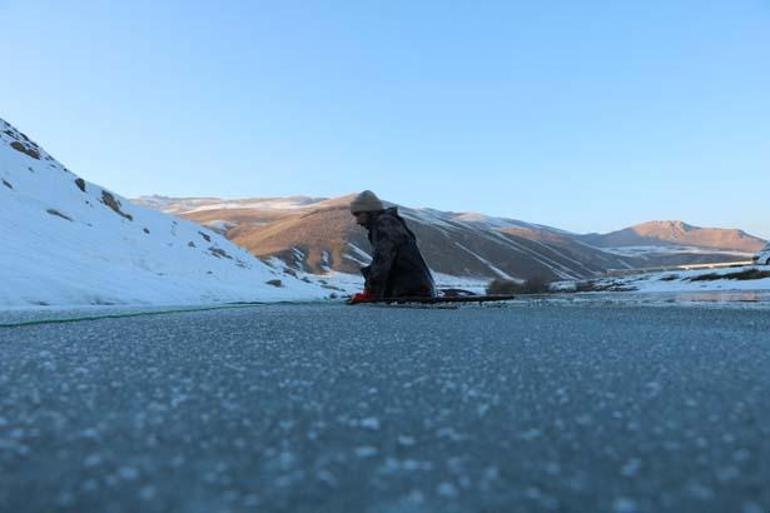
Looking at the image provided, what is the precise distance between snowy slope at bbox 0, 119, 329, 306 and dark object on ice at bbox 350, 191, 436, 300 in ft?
18.0

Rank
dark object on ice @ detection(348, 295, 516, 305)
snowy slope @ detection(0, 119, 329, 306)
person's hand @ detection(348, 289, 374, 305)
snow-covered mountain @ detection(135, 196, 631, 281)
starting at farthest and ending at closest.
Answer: snow-covered mountain @ detection(135, 196, 631, 281) → snowy slope @ detection(0, 119, 329, 306) → person's hand @ detection(348, 289, 374, 305) → dark object on ice @ detection(348, 295, 516, 305)

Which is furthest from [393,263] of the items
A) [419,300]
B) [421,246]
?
[421,246]

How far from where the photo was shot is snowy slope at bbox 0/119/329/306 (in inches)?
477

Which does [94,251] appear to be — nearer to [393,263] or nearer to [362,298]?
[362,298]

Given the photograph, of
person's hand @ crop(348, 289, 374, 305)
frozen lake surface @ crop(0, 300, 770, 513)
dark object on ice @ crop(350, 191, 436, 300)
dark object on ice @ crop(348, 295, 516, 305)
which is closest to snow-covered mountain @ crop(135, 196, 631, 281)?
dark object on ice @ crop(350, 191, 436, 300)

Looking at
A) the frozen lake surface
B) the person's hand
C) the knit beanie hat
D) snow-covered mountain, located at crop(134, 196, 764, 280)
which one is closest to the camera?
the frozen lake surface

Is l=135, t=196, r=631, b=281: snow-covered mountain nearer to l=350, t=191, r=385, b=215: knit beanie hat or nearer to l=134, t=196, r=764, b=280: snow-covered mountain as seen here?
l=134, t=196, r=764, b=280: snow-covered mountain

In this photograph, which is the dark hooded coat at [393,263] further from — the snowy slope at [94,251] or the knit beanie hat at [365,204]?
the snowy slope at [94,251]

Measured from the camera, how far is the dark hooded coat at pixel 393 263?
35.3 feet

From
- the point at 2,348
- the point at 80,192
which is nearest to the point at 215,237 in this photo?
the point at 80,192

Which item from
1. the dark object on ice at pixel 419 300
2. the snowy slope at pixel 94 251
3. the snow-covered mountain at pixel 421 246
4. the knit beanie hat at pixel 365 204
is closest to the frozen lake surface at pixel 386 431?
the dark object on ice at pixel 419 300

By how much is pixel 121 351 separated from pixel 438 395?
2.15 meters

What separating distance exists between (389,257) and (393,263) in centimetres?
63

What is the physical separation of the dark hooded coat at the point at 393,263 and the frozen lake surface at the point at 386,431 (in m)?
7.52
